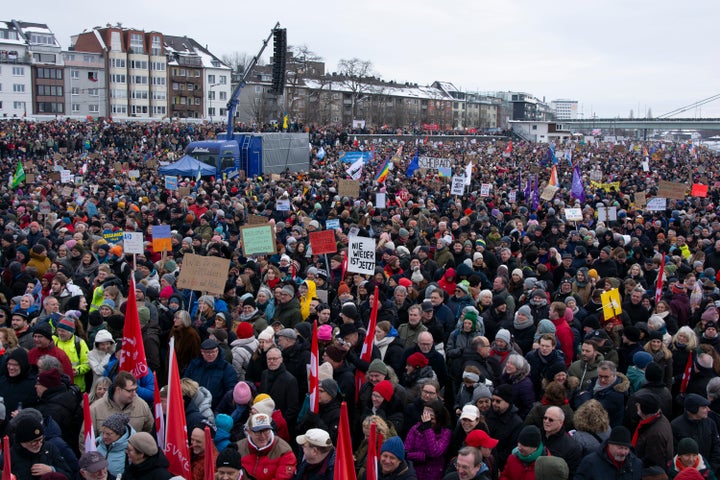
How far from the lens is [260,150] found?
30.1 meters

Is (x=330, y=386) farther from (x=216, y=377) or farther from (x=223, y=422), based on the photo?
(x=216, y=377)

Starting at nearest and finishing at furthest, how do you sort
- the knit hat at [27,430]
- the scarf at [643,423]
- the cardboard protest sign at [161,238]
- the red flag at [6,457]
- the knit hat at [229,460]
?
the red flag at [6,457] → the knit hat at [229,460] → the knit hat at [27,430] → the scarf at [643,423] → the cardboard protest sign at [161,238]

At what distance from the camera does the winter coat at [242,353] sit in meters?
6.92

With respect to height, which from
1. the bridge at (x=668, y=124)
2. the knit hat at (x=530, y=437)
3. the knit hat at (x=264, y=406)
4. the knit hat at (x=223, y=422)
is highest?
the bridge at (x=668, y=124)

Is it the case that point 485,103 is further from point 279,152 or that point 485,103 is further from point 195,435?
point 195,435

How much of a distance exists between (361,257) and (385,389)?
416cm

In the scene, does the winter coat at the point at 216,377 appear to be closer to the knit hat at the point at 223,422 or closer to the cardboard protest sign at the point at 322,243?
the knit hat at the point at 223,422

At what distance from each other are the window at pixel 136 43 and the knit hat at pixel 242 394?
7935 centimetres

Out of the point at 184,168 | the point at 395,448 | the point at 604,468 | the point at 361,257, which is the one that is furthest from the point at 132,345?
the point at 184,168

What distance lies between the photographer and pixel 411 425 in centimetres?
592

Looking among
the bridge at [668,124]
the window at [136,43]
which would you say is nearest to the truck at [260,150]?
the window at [136,43]

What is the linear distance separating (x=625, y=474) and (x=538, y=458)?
58 cm

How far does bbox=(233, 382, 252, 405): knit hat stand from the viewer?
5798 mm

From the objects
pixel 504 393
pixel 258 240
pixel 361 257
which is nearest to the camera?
pixel 504 393
